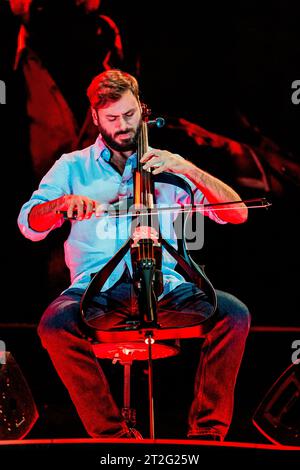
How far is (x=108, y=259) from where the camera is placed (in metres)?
2.69

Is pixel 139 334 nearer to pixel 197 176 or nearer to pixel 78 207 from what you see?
pixel 78 207

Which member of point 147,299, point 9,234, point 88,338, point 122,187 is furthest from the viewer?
point 9,234

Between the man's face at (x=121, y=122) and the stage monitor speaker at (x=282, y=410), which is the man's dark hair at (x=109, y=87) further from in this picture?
the stage monitor speaker at (x=282, y=410)

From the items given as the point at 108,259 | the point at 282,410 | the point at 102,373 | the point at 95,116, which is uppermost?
the point at 95,116

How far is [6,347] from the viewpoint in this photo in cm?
285

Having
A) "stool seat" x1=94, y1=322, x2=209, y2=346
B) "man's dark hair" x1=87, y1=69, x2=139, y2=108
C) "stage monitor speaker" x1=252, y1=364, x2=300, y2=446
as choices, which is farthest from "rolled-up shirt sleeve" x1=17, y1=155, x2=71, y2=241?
"stage monitor speaker" x1=252, y1=364, x2=300, y2=446

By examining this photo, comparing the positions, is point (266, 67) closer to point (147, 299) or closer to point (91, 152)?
point (91, 152)

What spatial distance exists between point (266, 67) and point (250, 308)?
1.17m

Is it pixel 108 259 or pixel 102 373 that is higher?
pixel 108 259

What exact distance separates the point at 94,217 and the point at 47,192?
23cm

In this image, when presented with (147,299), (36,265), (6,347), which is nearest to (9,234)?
(36,265)

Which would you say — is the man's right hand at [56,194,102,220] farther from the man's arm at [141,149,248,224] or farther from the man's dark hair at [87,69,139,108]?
the man's dark hair at [87,69,139,108]

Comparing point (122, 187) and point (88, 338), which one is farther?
point (122, 187)

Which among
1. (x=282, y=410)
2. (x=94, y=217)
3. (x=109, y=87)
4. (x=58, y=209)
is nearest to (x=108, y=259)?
(x=94, y=217)
